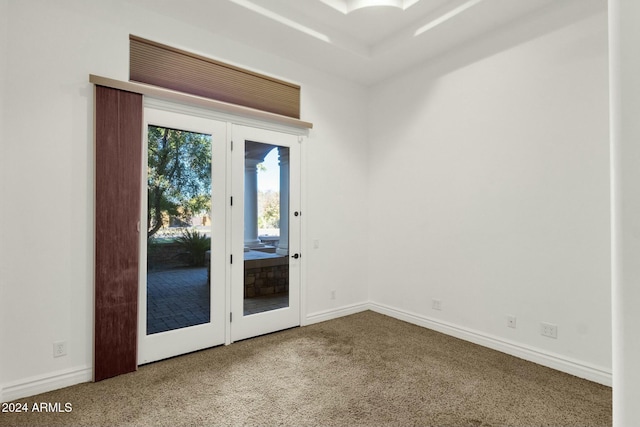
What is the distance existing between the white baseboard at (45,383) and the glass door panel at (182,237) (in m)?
0.42

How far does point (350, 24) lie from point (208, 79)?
61.7 inches

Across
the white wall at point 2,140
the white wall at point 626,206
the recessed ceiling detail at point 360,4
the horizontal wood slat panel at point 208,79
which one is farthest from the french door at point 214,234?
the white wall at point 626,206

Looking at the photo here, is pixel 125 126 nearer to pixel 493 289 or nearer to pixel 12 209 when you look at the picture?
pixel 12 209

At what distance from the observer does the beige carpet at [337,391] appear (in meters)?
2.20

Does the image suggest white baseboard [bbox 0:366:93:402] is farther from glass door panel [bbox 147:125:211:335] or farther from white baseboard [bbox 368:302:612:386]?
white baseboard [bbox 368:302:612:386]

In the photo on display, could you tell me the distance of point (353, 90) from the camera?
15.2 feet

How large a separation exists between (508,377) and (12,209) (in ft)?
13.0

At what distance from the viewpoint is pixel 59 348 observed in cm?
259

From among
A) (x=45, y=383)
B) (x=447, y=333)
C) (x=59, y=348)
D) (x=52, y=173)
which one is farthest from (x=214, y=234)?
(x=447, y=333)

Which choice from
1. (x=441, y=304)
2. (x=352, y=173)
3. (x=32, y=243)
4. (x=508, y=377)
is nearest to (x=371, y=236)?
(x=352, y=173)

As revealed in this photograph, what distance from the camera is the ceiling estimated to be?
3029 millimetres

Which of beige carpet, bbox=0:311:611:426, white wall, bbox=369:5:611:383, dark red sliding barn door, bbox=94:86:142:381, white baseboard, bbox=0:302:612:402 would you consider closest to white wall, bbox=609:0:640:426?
beige carpet, bbox=0:311:611:426

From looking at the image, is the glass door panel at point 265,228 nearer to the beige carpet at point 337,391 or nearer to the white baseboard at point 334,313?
the white baseboard at point 334,313

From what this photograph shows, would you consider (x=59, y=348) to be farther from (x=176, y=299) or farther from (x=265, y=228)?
(x=265, y=228)
